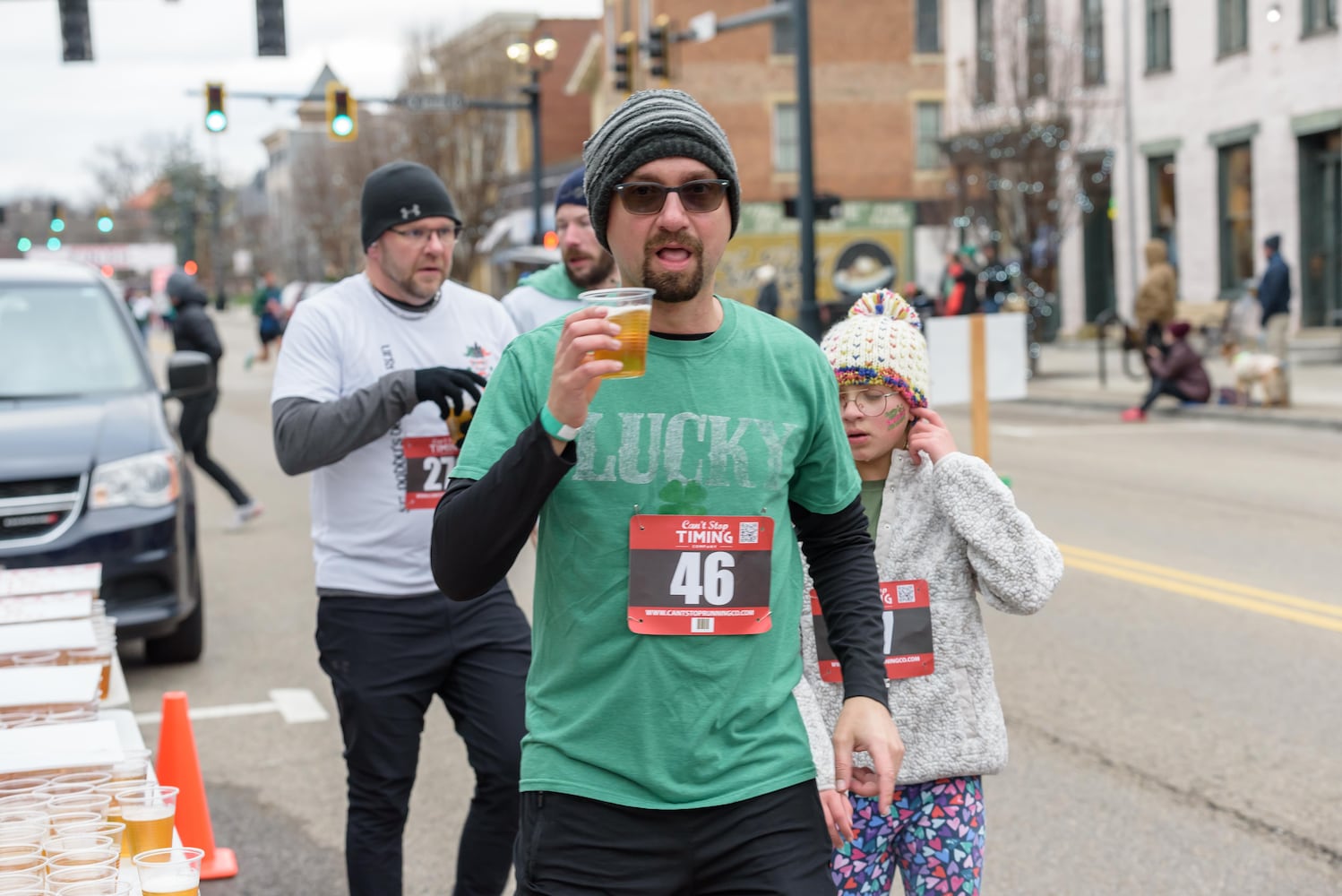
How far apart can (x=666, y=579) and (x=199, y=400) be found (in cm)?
1140

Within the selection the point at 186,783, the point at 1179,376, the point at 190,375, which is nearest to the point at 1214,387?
the point at 1179,376

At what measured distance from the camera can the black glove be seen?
13.1 ft

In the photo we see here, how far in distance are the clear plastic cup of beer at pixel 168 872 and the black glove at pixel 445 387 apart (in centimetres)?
151

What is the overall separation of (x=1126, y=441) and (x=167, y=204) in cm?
10491

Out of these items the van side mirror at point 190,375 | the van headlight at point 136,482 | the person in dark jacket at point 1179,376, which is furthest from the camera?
the person in dark jacket at point 1179,376

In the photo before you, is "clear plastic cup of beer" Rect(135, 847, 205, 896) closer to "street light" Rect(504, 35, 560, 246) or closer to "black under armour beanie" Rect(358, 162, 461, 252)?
"black under armour beanie" Rect(358, 162, 461, 252)

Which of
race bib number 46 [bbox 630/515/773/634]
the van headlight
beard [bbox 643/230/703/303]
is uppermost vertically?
beard [bbox 643/230/703/303]

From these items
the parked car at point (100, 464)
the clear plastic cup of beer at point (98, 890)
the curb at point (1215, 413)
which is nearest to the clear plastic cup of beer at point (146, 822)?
the clear plastic cup of beer at point (98, 890)

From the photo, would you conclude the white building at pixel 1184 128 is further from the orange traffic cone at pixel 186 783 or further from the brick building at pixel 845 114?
the orange traffic cone at pixel 186 783

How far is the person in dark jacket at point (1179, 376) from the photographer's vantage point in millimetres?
19797

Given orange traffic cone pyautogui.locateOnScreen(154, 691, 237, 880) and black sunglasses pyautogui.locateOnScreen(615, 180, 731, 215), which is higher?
black sunglasses pyautogui.locateOnScreen(615, 180, 731, 215)

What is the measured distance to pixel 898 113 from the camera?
4947 centimetres

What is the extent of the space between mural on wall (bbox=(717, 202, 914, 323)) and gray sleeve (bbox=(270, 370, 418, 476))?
1515 inches

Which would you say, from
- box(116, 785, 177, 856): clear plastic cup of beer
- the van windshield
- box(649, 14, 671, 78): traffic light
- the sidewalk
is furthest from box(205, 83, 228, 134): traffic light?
box(116, 785, 177, 856): clear plastic cup of beer
